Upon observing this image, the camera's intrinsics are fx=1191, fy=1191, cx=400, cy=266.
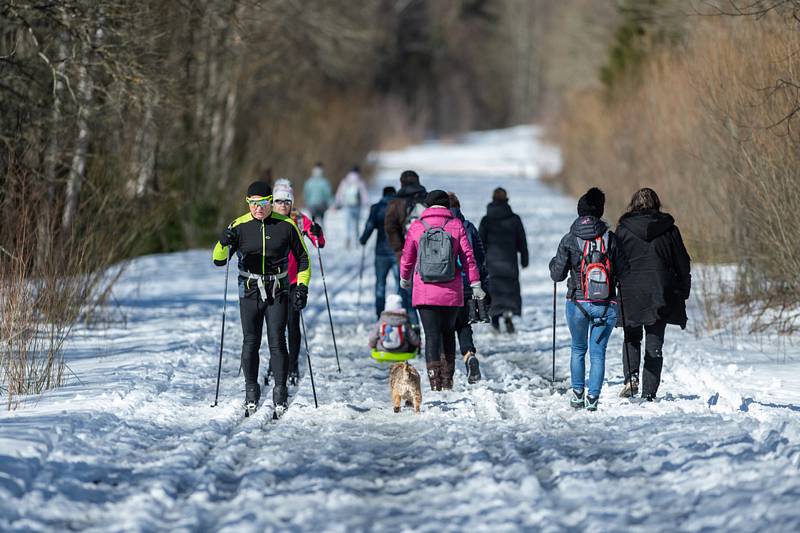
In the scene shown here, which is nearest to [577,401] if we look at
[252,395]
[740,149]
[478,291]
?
[478,291]

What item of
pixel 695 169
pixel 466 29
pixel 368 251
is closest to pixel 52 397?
pixel 695 169

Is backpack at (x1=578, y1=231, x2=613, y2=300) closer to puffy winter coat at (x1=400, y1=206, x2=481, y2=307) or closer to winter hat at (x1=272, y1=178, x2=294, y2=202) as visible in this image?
puffy winter coat at (x1=400, y1=206, x2=481, y2=307)

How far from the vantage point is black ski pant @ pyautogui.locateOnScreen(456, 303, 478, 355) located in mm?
11266

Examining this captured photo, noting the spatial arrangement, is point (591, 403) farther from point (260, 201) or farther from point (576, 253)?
point (260, 201)

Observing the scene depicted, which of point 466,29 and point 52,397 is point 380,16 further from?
point 52,397

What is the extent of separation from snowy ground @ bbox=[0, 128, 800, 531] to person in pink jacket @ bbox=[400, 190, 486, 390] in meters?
0.42

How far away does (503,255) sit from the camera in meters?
14.5

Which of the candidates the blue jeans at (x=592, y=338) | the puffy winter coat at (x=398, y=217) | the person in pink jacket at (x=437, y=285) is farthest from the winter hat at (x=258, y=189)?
the puffy winter coat at (x=398, y=217)

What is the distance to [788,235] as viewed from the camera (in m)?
13.2

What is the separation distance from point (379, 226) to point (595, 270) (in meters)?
4.83

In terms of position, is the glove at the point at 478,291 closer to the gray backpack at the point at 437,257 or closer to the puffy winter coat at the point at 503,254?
the gray backpack at the point at 437,257

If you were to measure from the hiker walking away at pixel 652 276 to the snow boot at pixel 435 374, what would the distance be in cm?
168

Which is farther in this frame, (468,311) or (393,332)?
(393,332)

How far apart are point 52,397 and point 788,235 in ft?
26.5
